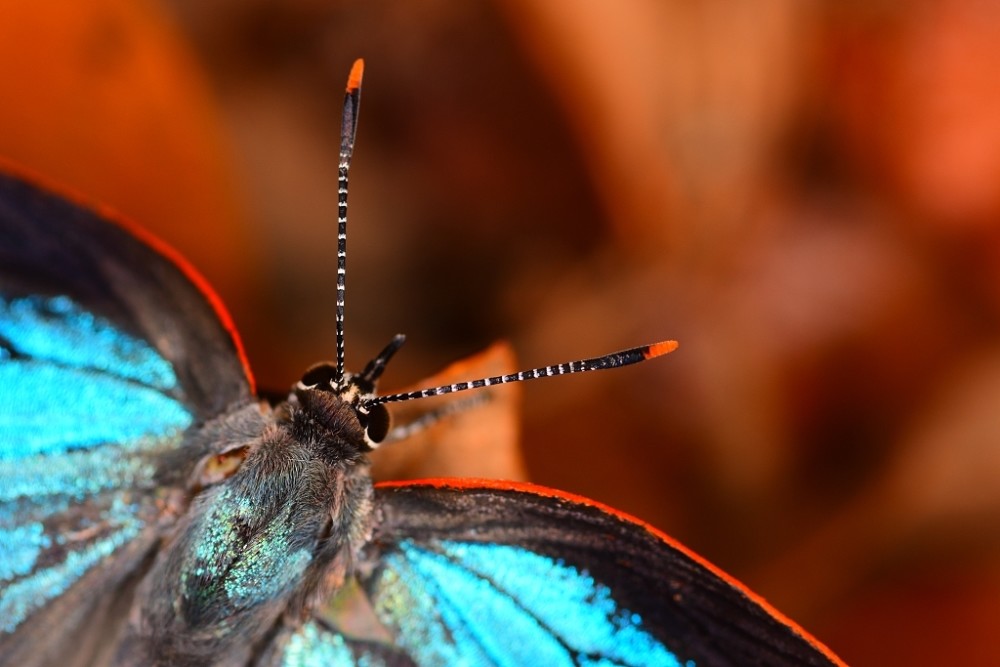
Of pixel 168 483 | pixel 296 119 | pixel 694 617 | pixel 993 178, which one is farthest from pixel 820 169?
pixel 168 483

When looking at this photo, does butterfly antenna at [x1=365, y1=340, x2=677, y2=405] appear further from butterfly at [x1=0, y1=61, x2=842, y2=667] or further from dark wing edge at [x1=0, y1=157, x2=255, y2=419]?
dark wing edge at [x1=0, y1=157, x2=255, y2=419]

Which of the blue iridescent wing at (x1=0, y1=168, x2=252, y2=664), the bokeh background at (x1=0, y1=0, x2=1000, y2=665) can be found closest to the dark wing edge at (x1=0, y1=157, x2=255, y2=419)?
the blue iridescent wing at (x1=0, y1=168, x2=252, y2=664)

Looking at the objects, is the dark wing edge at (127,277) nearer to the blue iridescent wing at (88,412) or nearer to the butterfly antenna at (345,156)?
the blue iridescent wing at (88,412)

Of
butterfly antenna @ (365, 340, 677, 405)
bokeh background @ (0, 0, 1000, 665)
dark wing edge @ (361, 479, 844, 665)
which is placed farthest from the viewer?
bokeh background @ (0, 0, 1000, 665)

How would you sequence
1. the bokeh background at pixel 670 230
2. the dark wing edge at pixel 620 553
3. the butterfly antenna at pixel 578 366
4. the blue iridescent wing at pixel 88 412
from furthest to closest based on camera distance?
the bokeh background at pixel 670 230
the blue iridescent wing at pixel 88 412
the butterfly antenna at pixel 578 366
the dark wing edge at pixel 620 553

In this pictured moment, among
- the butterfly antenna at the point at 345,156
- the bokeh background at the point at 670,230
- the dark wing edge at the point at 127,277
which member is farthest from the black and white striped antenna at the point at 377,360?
the bokeh background at the point at 670,230

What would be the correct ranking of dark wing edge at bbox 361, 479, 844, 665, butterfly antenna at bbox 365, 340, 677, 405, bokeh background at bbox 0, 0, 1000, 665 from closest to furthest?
dark wing edge at bbox 361, 479, 844, 665 < butterfly antenna at bbox 365, 340, 677, 405 < bokeh background at bbox 0, 0, 1000, 665
